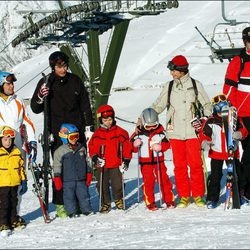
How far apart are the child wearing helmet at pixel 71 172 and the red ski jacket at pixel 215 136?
1336 mm

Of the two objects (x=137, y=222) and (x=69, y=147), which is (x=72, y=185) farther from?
(x=137, y=222)

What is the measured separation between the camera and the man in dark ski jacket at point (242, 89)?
7645mm

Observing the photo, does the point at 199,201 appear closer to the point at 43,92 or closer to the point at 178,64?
the point at 178,64

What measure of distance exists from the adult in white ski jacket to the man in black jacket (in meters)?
0.95

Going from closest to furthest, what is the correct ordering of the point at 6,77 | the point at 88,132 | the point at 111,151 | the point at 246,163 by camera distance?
the point at 6,77 → the point at 88,132 → the point at 246,163 → the point at 111,151

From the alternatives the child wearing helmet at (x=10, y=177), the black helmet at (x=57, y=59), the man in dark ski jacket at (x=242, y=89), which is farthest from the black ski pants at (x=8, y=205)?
the man in dark ski jacket at (x=242, y=89)

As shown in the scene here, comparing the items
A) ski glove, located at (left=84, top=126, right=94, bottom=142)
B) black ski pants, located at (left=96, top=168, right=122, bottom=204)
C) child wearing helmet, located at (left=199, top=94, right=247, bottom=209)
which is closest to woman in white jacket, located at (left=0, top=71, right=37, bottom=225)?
ski glove, located at (left=84, top=126, right=94, bottom=142)

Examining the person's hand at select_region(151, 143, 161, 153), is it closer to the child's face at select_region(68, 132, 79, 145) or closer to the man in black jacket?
the man in black jacket

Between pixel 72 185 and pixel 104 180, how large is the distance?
55 cm

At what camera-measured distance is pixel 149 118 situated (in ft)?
25.5

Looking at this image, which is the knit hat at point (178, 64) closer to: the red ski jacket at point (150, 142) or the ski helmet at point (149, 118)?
the ski helmet at point (149, 118)

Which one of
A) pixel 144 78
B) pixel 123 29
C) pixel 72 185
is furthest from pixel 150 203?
pixel 144 78

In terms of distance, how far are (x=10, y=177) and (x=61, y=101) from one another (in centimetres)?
109

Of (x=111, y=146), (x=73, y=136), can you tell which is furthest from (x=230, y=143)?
(x=73, y=136)
